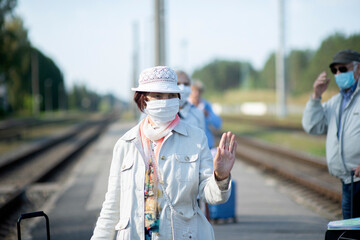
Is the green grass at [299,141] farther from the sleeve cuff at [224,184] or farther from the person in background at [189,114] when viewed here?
the sleeve cuff at [224,184]

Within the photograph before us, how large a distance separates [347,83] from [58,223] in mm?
5369

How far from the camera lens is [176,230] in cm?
283

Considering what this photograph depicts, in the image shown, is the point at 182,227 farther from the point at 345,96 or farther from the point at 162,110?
the point at 345,96

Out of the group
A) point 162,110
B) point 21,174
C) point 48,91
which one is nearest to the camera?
point 162,110

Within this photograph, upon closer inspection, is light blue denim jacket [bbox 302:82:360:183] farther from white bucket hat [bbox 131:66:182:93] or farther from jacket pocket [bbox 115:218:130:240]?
jacket pocket [bbox 115:218:130:240]

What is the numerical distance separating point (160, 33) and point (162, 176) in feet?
29.4

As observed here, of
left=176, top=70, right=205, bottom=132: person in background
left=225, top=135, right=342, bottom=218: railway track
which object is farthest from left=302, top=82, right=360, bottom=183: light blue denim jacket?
left=225, top=135, right=342, bottom=218: railway track

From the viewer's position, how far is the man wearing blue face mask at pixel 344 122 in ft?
13.3

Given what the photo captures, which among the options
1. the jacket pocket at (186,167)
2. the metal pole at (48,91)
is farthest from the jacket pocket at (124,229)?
the metal pole at (48,91)

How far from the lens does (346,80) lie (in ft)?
13.8

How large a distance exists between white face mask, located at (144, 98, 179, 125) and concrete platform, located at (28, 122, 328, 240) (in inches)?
120

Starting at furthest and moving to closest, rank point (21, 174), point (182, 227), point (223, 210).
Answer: point (21, 174) → point (223, 210) → point (182, 227)

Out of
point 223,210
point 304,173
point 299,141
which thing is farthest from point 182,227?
point 299,141

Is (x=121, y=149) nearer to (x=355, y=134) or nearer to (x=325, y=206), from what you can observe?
(x=355, y=134)
